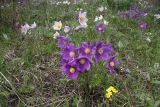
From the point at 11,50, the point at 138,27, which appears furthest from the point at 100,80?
the point at 138,27

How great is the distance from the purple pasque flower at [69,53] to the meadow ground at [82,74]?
0.23m

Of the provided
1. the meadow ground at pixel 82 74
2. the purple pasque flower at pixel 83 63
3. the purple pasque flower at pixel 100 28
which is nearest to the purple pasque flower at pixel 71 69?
the purple pasque flower at pixel 83 63

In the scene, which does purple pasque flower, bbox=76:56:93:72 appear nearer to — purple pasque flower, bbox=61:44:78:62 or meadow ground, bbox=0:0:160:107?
purple pasque flower, bbox=61:44:78:62

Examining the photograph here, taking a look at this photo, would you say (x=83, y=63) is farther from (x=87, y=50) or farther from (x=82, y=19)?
(x=82, y=19)

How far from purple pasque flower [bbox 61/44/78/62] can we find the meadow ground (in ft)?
0.74

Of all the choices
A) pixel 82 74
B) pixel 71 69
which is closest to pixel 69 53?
pixel 71 69

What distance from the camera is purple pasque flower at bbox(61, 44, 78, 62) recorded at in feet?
8.13

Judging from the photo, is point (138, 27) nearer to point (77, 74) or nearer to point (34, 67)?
point (34, 67)

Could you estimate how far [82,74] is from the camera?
8.73 feet

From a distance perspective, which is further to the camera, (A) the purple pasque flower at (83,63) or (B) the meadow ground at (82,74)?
(B) the meadow ground at (82,74)

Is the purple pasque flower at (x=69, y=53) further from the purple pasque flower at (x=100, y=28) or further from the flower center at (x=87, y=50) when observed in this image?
the purple pasque flower at (x=100, y=28)

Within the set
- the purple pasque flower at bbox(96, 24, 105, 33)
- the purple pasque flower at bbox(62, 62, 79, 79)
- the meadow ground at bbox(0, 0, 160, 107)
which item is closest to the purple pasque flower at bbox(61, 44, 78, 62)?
the purple pasque flower at bbox(62, 62, 79, 79)

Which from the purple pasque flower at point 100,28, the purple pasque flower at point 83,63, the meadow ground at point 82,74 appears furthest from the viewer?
the purple pasque flower at point 100,28

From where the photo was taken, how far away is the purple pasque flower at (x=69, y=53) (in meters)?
2.48
